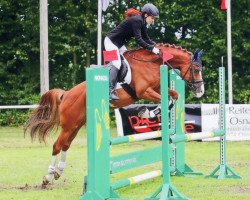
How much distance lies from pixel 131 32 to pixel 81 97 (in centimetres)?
104

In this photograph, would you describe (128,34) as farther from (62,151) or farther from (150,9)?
(62,151)

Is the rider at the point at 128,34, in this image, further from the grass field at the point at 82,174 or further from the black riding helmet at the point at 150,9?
the grass field at the point at 82,174

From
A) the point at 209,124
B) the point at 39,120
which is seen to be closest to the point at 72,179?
the point at 39,120

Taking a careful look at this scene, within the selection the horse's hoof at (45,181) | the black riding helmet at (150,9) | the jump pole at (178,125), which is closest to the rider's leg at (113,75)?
the black riding helmet at (150,9)

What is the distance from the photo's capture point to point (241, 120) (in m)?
16.0

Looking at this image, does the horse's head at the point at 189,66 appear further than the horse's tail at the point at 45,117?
Yes

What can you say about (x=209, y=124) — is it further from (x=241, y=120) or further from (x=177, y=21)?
(x=177, y=21)

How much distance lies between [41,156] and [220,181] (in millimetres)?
4963

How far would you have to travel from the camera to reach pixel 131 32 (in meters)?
8.15

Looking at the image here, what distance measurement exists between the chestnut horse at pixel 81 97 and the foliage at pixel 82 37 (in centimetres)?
1563

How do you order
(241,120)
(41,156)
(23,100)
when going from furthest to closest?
(23,100), (241,120), (41,156)

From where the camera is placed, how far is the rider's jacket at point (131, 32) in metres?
8.05

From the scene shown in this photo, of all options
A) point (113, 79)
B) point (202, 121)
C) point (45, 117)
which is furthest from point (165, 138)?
point (202, 121)

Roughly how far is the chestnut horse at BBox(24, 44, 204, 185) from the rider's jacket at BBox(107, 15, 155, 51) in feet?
0.56
